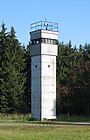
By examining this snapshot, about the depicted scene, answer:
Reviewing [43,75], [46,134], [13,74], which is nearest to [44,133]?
[46,134]

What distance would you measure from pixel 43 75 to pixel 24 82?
18273 mm

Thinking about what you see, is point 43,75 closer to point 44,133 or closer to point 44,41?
point 44,41

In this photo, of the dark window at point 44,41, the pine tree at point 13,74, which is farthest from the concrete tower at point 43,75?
the pine tree at point 13,74

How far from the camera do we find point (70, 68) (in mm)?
79188

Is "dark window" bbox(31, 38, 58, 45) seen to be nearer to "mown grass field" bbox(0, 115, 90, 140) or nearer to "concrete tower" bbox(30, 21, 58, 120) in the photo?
"concrete tower" bbox(30, 21, 58, 120)

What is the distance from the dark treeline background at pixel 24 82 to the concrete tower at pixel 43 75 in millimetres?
13733

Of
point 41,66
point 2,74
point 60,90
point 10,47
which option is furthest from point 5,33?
point 41,66

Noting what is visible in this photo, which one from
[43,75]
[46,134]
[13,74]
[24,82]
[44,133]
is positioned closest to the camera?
[46,134]

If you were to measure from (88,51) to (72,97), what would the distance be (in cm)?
1444

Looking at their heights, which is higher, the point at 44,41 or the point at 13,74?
the point at 44,41

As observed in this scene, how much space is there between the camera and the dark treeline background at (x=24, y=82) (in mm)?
70312

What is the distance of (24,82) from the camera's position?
73625 millimetres

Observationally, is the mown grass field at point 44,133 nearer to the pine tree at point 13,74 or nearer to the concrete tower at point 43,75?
the concrete tower at point 43,75

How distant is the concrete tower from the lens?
5569 centimetres
